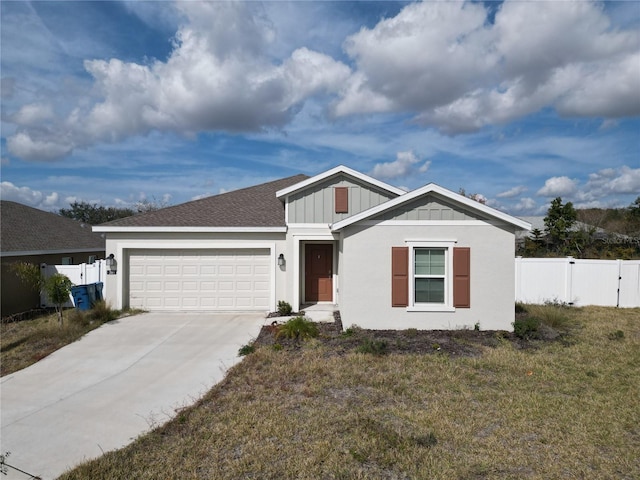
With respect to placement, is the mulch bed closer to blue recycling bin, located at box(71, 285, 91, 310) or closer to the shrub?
the shrub

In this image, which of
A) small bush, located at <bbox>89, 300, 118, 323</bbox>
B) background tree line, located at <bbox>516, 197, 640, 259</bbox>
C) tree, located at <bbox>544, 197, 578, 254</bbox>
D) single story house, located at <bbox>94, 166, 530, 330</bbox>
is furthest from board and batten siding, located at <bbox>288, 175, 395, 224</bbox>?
tree, located at <bbox>544, 197, 578, 254</bbox>

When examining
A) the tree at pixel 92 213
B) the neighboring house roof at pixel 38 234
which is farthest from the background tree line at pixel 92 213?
the neighboring house roof at pixel 38 234

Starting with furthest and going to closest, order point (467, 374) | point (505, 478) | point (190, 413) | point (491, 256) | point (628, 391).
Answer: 1. point (491, 256)
2. point (467, 374)
3. point (628, 391)
4. point (190, 413)
5. point (505, 478)

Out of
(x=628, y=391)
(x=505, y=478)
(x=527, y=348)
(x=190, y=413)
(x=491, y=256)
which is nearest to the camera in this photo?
(x=505, y=478)

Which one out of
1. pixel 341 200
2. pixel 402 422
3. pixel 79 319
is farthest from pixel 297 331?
pixel 79 319

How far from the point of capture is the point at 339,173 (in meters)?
12.7

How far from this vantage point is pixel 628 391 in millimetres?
6590

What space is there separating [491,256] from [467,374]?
3.92m

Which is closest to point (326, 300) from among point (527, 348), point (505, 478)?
point (527, 348)

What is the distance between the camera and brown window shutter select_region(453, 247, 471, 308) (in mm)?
10180

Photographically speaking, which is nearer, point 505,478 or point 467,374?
point 505,478

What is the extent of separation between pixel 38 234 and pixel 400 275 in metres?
15.0

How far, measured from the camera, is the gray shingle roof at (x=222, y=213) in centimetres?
1330

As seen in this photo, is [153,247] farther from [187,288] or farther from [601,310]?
[601,310]
